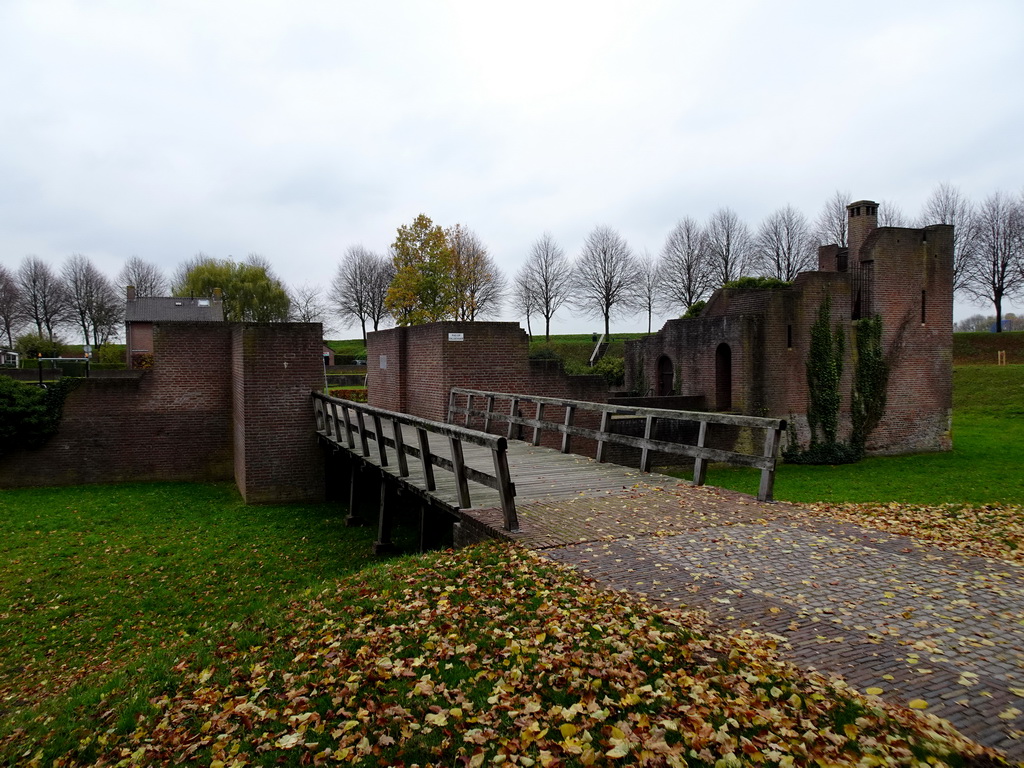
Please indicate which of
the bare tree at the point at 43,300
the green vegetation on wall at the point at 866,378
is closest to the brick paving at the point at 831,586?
the green vegetation on wall at the point at 866,378

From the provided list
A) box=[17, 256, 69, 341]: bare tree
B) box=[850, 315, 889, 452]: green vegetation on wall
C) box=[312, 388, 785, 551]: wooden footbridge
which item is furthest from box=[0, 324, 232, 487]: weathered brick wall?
box=[17, 256, 69, 341]: bare tree

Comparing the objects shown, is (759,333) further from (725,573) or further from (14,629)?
(14,629)

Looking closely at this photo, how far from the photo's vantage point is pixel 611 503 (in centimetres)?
721

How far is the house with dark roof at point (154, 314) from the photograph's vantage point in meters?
46.1

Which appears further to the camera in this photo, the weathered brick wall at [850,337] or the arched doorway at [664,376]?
the arched doorway at [664,376]

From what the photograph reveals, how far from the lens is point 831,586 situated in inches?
185

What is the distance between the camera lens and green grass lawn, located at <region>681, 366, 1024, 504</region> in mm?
15211

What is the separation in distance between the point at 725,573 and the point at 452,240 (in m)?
48.0

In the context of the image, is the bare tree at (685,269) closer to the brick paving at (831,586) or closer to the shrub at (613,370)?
the shrub at (613,370)

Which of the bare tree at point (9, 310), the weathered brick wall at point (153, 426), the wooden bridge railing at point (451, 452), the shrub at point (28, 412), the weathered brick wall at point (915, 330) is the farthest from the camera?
the bare tree at point (9, 310)

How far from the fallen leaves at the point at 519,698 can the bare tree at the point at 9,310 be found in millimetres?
68354

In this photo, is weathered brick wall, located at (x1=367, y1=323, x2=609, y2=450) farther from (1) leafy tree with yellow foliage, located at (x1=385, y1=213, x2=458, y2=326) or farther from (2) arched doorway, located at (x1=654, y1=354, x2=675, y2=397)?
(1) leafy tree with yellow foliage, located at (x1=385, y1=213, x2=458, y2=326)

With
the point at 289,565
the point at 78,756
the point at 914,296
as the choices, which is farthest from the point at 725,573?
the point at 914,296

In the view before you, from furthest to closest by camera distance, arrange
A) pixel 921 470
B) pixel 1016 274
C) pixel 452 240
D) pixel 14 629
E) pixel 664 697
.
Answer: pixel 452 240, pixel 1016 274, pixel 921 470, pixel 14 629, pixel 664 697
